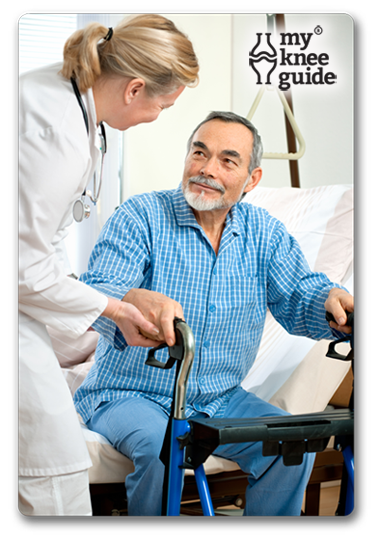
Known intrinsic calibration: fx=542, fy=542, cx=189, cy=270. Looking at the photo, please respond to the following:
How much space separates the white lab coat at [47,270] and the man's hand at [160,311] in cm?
9

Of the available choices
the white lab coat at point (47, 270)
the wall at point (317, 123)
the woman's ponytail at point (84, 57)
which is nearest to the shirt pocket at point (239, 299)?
the white lab coat at point (47, 270)

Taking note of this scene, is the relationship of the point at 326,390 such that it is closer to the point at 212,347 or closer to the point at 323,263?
the point at 212,347

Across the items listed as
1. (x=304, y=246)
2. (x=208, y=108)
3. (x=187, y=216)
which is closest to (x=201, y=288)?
(x=187, y=216)

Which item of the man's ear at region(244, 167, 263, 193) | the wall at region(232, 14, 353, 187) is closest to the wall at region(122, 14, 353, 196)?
the wall at region(232, 14, 353, 187)

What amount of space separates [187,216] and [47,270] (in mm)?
621

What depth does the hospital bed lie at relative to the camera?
121 cm

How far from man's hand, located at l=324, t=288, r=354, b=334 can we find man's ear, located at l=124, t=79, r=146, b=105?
61cm

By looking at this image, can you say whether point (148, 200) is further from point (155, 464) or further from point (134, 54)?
point (155, 464)

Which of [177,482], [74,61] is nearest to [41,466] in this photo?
[177,482]

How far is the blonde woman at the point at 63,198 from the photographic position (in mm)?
830

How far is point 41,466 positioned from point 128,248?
1.87ft

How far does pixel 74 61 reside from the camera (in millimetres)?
897

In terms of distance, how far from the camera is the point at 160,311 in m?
0.94

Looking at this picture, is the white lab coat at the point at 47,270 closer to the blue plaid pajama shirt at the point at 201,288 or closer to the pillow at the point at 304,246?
the blue plaid pajama shirt at the point at 201,288
